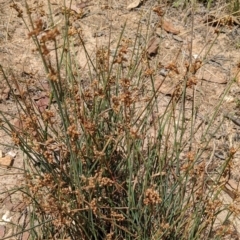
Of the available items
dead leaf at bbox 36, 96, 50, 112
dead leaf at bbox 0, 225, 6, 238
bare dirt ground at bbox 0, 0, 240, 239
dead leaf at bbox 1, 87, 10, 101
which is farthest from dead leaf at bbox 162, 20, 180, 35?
dead leaf at bbox 0, 225, 6, 238

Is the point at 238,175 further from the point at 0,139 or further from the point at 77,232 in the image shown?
the point at 0,139

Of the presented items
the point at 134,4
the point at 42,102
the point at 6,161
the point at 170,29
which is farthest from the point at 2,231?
the point at 134,4

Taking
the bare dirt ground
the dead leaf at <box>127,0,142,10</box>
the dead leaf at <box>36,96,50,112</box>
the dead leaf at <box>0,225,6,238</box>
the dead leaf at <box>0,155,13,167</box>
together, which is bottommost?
the dead leaf at <box>0,225,6,238</box>

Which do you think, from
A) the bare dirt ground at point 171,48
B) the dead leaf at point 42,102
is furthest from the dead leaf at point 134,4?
the dead leaf at point 42,102

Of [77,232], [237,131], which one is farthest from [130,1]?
[77,232]

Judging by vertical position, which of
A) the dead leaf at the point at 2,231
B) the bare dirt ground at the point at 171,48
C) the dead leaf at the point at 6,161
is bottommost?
the dead leaf at the point at 2,231

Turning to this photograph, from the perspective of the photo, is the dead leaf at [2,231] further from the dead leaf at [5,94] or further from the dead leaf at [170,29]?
the dead leaf at [170,29]

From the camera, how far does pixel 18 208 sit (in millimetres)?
2037

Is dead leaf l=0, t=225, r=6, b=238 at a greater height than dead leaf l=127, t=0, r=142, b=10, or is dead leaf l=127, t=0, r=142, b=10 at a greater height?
dead leaf l=127, t=0, r=142, b=10

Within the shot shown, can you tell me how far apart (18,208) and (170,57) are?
132cm

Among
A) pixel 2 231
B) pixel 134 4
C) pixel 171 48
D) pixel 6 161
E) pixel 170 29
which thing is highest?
Result: pixel 134 4

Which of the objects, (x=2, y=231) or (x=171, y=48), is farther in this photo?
(x=171, y=48)

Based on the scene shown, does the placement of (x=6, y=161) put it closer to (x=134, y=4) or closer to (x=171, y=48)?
(x=171, y=48)

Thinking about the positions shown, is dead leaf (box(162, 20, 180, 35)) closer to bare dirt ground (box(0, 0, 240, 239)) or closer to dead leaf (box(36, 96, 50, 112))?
bare dirt ground (box(0, 0, 240, 239))
